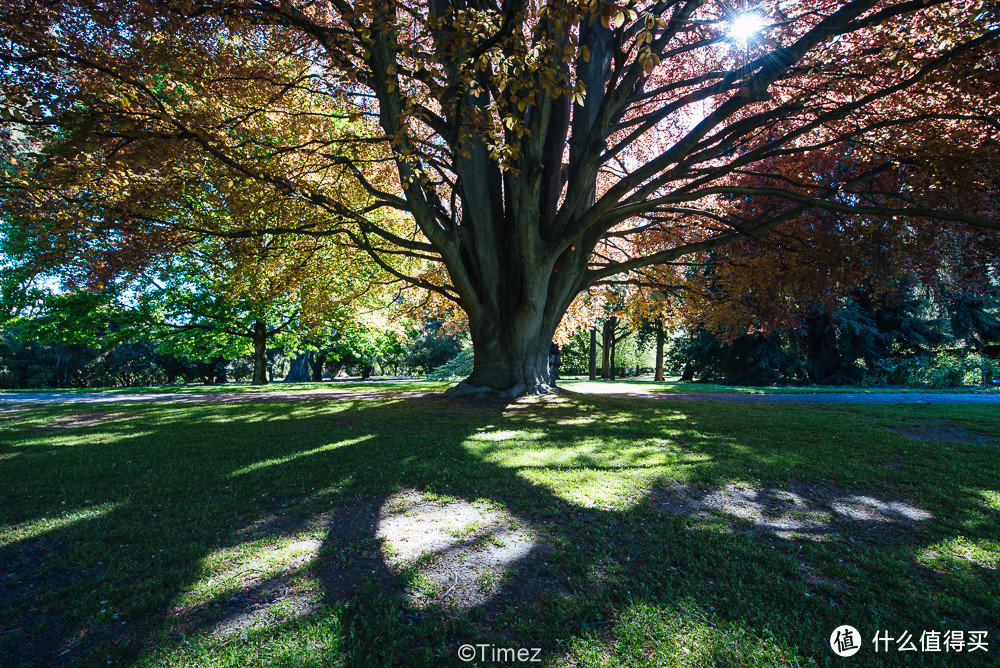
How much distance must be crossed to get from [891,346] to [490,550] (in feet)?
84.5

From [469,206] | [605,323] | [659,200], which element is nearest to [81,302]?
[469,206]

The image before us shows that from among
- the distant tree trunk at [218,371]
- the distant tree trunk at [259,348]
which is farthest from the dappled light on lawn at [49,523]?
the distant tree trunk at [218,371]

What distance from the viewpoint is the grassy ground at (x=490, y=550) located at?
192 cm

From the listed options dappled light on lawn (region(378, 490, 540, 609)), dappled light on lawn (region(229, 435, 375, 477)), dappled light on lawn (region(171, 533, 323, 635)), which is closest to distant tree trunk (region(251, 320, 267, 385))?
dappled light on lawn (region(229, 435, 375, 477))

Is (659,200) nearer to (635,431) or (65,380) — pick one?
(635,431)

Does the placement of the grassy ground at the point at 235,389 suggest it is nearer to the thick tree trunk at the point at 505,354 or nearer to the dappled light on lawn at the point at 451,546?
Result: the thick tree trunk at the point at 505,354

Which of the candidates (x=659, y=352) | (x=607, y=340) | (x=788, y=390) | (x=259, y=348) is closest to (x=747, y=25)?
(x=788, y=390)

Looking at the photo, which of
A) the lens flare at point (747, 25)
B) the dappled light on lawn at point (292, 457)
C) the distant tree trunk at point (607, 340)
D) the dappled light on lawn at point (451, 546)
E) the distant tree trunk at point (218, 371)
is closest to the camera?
the dappled light on lawn at point (451, 546)

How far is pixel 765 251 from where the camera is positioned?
1084 cm

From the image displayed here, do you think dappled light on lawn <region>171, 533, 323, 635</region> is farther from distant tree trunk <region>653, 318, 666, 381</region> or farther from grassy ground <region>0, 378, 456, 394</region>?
distant tree trunk <region>653, 318, 666, 381</region>

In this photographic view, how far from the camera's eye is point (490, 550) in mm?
2719

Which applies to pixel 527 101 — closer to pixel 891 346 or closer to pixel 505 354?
pixel 505 354

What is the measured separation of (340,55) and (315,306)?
24.2 feet

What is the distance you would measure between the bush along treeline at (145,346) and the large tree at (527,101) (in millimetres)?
8849
